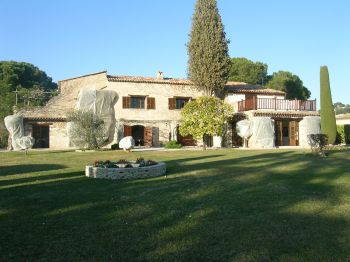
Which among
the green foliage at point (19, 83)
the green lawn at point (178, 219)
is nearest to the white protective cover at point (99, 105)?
the green foliage at point (19, 83)

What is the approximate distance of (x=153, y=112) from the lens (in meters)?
28.9

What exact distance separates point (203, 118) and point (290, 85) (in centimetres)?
2744

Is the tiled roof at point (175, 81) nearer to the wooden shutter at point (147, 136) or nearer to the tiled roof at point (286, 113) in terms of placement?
the wooden shutter at point (147, 136)

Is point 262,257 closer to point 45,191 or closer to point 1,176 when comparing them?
point 45,191

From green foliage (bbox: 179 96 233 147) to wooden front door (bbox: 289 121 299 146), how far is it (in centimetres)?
705

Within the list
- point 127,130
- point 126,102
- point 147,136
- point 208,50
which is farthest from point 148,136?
point 208,50

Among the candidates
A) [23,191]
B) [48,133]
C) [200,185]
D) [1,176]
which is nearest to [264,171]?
[200,185]

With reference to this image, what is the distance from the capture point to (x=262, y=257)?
150 inches

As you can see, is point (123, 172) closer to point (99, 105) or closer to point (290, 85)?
point (99, 105)

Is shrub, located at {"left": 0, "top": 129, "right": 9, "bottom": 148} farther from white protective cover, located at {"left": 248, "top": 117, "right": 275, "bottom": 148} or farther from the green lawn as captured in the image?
the green lawn

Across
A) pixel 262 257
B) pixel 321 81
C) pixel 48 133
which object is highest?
pixel 321 81

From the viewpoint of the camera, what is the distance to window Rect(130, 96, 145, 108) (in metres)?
28.5

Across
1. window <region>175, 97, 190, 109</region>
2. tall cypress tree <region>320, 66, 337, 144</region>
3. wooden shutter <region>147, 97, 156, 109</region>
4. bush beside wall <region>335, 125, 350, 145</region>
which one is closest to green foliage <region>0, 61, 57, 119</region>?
wooden shutter <region>147, 97, 156, 109</region>

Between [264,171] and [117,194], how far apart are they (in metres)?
5.14
